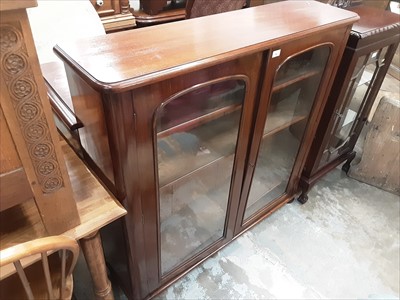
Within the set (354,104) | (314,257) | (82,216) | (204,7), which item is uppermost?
(204,7)

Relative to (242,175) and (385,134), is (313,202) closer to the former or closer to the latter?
(385,134)

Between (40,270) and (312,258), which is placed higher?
(40,270)

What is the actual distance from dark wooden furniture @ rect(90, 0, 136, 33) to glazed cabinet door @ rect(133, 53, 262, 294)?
35.2 inches

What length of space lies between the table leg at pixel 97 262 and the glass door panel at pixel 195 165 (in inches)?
9.0

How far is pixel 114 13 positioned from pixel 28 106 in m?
1.22

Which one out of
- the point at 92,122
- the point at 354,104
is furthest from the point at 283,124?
the point at 92,122

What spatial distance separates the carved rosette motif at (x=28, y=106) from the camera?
50 cm

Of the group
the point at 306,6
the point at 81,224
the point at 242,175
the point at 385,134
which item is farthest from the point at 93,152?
the point at 385,134

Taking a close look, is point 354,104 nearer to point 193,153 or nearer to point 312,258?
point 312,258

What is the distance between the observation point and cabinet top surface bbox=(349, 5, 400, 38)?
127cm

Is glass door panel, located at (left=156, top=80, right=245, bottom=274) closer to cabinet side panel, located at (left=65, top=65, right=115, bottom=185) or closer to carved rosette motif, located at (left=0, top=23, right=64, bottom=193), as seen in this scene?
cabinet side panel, located at (left=65, top=65, right=115, bottom=185)

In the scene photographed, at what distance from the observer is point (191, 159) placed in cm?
115

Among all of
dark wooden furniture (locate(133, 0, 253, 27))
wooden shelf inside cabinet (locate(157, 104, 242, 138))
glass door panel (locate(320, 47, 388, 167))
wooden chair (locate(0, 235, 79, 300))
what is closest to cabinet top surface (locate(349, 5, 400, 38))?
glass door panel (locate(320, 47, 388, 167))

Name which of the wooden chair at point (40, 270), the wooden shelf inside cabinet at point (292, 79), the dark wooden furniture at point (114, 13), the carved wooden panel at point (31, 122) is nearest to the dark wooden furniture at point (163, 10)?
the dark wooden furniture at point (114, 13)
